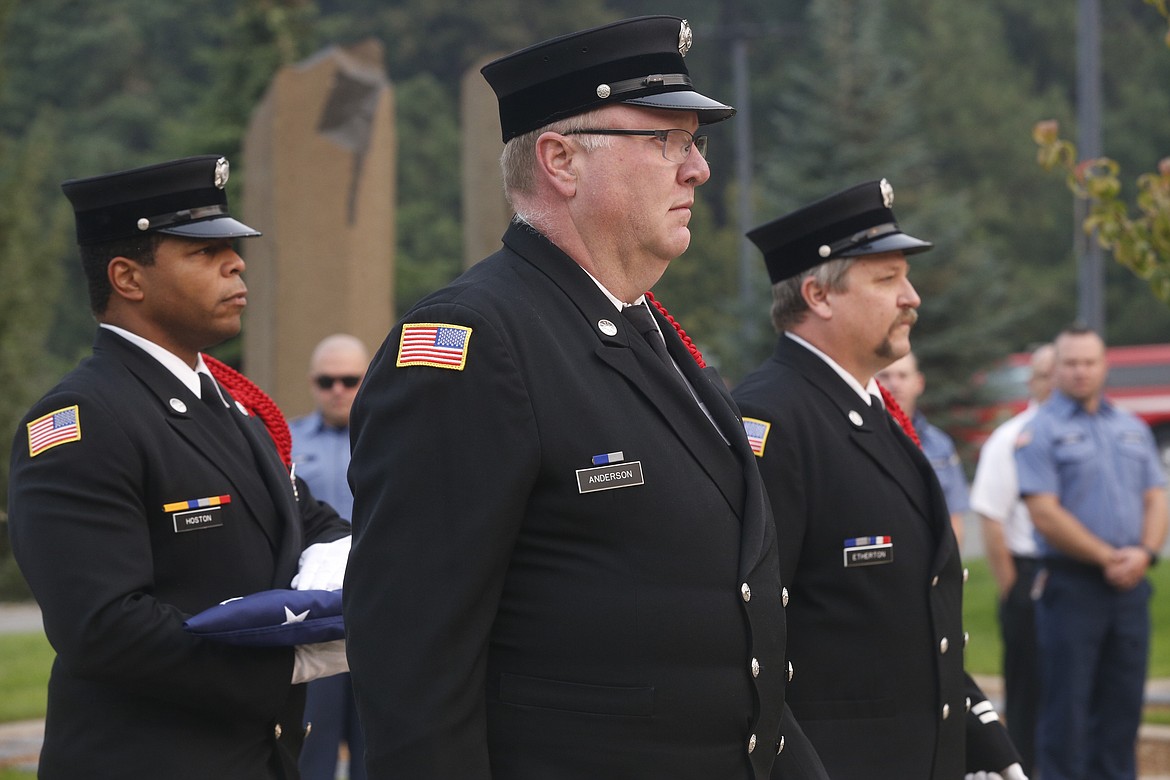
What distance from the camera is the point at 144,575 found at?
3.19 m

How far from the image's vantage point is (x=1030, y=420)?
26.1 feet

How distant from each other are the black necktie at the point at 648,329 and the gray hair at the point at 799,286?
4.77 feet

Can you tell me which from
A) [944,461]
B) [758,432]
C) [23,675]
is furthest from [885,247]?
[23,675]

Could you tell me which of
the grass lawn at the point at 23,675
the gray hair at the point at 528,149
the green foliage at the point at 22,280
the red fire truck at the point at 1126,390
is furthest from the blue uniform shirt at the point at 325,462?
the red fire truck at the point at 1126,390

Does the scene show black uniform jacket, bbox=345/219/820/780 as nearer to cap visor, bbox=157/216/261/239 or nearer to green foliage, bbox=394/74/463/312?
cap visor, bbox=157/216/261/239

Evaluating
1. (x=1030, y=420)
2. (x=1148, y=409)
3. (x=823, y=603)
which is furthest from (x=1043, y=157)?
(x=1148, y=409)

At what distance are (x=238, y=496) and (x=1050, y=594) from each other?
5148 mm

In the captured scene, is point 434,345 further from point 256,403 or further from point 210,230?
point 256,403

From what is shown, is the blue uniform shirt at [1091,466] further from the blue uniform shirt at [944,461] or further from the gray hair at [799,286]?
the gray hair at [799,286]

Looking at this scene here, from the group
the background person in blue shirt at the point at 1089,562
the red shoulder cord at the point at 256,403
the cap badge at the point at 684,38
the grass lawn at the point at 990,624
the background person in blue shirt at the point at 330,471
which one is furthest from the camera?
the grass lawn at the point at 990,624

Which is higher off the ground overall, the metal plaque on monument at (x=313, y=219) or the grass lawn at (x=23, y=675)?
the metal plaque on monument at (x=313, y=219)

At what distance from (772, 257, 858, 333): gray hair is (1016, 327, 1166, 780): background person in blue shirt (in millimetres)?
3723

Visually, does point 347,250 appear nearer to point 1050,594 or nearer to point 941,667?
point 1050,594

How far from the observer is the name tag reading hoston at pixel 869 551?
379 centimetres
